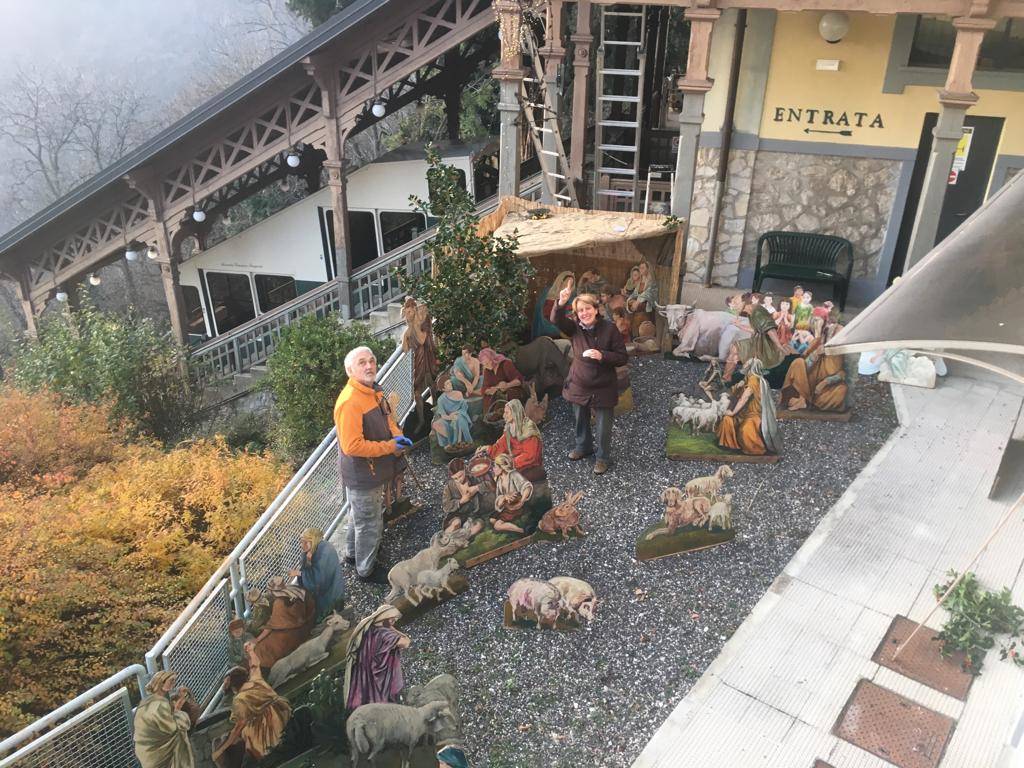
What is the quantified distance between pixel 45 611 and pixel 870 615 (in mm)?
6031

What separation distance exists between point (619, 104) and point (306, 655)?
1333 centimetres

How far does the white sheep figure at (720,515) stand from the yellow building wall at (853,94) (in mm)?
7032

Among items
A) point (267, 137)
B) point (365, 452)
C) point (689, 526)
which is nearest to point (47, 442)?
point (365, 452)

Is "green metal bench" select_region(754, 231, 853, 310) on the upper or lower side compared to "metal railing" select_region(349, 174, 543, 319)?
upper

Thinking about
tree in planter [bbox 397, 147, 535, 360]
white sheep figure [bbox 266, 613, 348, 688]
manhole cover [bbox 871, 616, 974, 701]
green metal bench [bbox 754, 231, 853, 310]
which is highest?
tree in planter [bbox 397, 147, 535, 360]

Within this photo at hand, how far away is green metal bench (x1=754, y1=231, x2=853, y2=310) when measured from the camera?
11461 mm

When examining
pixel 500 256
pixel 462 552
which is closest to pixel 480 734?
pixel 462 552

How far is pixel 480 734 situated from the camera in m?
5.04

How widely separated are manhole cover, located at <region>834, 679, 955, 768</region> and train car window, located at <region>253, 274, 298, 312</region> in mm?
14586

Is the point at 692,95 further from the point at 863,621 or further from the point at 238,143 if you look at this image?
the point at 238,143

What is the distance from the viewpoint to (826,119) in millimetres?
11188

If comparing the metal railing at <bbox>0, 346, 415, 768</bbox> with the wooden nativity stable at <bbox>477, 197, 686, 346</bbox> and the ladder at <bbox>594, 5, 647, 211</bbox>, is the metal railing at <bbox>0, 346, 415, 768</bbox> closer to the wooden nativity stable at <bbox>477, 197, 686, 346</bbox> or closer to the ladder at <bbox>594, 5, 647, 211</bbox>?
the wooden nativity stable at <bbox>477, 197, 686, 346</bbox>

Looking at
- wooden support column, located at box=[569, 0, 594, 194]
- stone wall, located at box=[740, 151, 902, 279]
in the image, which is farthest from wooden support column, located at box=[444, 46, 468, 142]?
stone wall, located at box=[740, 151, 902, 279]

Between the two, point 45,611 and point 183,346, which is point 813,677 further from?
point 183,346
